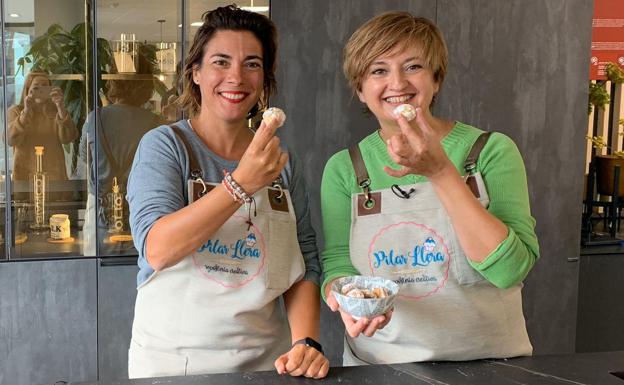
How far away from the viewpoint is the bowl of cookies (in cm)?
143

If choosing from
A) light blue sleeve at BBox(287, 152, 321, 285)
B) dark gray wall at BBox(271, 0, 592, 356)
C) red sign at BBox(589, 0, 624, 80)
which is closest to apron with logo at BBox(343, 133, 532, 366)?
light blue sleeve at BBox(287, 152, 321, 285)

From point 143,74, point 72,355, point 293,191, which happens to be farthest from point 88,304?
point 293,191

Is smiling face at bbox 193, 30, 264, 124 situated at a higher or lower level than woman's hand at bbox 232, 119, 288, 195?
higher

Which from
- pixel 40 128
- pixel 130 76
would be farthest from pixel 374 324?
pixel 40 128

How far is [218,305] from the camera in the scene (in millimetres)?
1615

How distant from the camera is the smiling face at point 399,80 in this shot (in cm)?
163

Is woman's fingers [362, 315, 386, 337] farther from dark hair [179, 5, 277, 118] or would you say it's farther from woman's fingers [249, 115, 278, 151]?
dark hair [179, 5, 277, 118]

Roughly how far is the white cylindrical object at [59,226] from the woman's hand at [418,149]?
2059mm

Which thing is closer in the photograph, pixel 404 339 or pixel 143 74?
pixel 404 339

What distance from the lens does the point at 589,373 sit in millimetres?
1488

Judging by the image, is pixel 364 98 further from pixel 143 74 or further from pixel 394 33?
pixel 143 74

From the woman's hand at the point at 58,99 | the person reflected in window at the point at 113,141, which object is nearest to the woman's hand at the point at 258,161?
the person reflected in window at the point at 113,141

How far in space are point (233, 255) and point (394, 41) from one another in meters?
0.63

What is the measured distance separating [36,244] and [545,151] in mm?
2352
